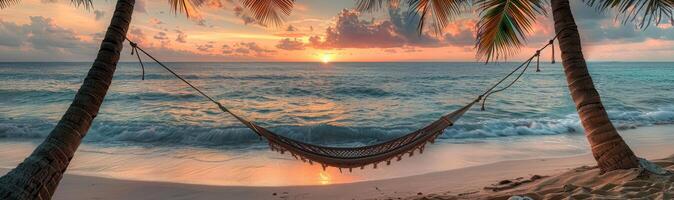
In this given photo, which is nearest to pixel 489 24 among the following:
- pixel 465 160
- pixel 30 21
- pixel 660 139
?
pixel 465 160

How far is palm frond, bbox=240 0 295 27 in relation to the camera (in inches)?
155

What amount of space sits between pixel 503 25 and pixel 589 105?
1.12 metres

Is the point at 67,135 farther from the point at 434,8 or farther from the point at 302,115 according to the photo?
the point at 302,115

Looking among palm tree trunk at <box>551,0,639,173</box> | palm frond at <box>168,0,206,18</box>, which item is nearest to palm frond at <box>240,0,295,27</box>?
palm frond at <box>168,0,206,18</box>

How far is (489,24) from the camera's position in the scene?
3.92m

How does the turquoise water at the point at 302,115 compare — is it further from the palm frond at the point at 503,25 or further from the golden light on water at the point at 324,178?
the palm frond at the point at 503,25

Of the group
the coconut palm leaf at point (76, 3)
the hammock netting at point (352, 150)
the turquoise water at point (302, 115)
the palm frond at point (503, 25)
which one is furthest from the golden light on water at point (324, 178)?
the coconut palm leaf at point (76, 3)

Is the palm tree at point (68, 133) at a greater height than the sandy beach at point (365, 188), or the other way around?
the palm tree at point (68, 133)

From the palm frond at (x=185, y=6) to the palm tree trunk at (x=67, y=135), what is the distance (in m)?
1.18

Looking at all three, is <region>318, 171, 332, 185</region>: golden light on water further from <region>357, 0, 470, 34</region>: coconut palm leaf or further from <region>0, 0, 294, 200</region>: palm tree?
<region>0, 0, 294, 200</region>: palm tree

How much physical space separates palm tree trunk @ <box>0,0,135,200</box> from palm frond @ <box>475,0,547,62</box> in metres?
2.70

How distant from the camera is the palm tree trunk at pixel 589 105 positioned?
Result: 9.90 feet

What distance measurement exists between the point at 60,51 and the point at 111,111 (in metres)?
14.2

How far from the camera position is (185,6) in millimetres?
3752
